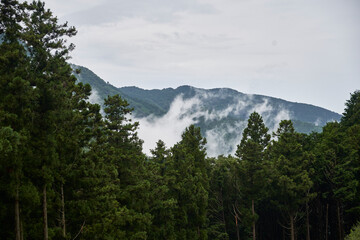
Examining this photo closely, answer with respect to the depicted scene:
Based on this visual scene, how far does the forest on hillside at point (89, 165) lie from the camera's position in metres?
13.0

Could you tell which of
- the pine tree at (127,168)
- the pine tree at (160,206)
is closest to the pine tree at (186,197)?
the pine tree at (160,206)

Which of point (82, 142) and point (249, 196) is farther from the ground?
point (82, 142)

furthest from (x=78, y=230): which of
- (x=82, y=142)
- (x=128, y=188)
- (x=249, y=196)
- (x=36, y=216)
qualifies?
(x=249, y=196)

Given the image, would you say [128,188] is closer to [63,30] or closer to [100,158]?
[100,158]

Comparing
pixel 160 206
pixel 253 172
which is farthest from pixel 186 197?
pixel 253 172

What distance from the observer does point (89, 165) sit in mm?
17062

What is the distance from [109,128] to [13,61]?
1134 centimetres

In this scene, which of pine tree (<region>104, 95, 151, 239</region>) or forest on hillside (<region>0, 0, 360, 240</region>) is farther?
pine tree (<region>104, 95, 151, 239</region>)

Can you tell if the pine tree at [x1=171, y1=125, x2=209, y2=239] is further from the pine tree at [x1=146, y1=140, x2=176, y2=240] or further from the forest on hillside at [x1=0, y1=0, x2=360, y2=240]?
the pine tree at [x1=146, y1=140, x2=176, y2=240]

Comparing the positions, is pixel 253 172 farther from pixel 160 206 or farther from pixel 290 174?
pixel 160 206

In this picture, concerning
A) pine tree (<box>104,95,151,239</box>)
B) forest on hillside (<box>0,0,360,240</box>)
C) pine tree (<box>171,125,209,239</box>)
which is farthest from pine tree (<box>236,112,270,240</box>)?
pine tree (<box>104,95,151,239</box>)

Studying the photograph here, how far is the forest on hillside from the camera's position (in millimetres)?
13039

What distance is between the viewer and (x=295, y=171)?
3341 cm

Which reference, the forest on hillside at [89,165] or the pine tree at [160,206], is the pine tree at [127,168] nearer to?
the forest on hillside at [89,165]
